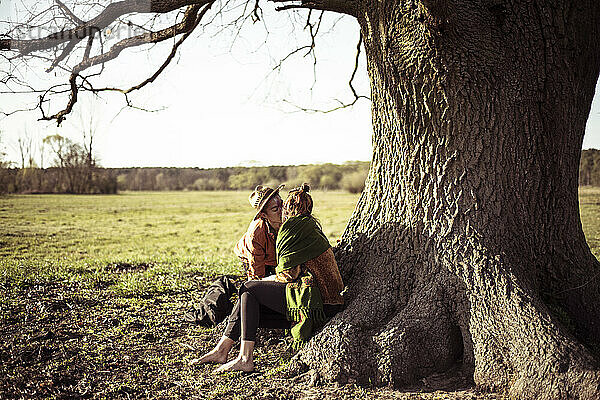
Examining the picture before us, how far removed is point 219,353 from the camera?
421 centimetres

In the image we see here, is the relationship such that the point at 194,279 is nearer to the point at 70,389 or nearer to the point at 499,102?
the point at 70,389

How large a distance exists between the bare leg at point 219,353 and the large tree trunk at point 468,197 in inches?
27.9

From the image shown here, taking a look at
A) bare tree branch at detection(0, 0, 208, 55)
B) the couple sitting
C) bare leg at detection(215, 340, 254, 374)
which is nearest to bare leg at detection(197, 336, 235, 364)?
the couple sitting

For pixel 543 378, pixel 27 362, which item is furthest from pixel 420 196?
pixel 27 362

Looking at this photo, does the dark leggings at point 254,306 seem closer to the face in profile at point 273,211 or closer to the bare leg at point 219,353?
the bare leg at point 219,353

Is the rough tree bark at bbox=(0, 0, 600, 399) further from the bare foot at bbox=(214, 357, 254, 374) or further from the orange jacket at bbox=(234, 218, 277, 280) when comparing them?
the orange jacket at bbox=(234, 218, 277, 280)

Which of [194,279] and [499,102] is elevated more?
[499,102]

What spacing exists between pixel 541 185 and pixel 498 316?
4.26 feet

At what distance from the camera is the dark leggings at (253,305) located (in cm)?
414

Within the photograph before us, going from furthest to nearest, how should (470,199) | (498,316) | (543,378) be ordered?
(470,199) < (498,316) < (543,378)

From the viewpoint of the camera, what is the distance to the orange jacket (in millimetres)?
4691

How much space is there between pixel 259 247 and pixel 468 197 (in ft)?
6.24

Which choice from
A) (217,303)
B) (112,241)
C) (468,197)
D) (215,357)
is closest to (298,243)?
(215,357)

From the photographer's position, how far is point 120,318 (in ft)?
18.2
